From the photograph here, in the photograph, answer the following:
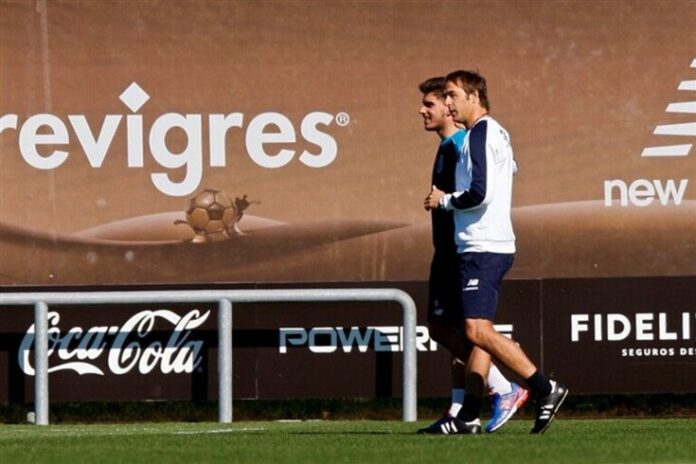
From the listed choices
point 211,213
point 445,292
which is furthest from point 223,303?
point 445,292

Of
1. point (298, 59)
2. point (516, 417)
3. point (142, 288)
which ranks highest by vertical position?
point (298, 59)

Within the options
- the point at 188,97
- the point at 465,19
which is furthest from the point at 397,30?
the point at 188,97

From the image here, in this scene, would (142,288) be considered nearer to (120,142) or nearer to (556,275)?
(120,142)

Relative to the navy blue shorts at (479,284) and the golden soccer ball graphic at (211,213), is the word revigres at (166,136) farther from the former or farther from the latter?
the navy blue shorts at (479,284)

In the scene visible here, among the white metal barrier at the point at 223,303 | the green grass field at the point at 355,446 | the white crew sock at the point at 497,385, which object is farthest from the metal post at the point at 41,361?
the white crew sock at the point at 497,385

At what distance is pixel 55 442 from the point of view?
7742 mm

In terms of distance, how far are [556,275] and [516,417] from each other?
0.90 meters

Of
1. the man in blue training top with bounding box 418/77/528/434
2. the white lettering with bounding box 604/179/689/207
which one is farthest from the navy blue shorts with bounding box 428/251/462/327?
the white lettering with bounding box 604/179/689/207

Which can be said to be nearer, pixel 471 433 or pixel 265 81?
pixel 471 433

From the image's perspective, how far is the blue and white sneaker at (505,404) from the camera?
8203 mm

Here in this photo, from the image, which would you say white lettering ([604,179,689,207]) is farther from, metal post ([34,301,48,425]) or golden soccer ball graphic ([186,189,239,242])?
metal post ([34,301,48,425])

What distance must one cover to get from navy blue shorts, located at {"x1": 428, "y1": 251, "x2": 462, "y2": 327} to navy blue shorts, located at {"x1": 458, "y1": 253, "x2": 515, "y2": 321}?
0.22 m

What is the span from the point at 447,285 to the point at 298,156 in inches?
109

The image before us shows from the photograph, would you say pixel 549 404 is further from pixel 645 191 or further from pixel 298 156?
pixel 298 156
